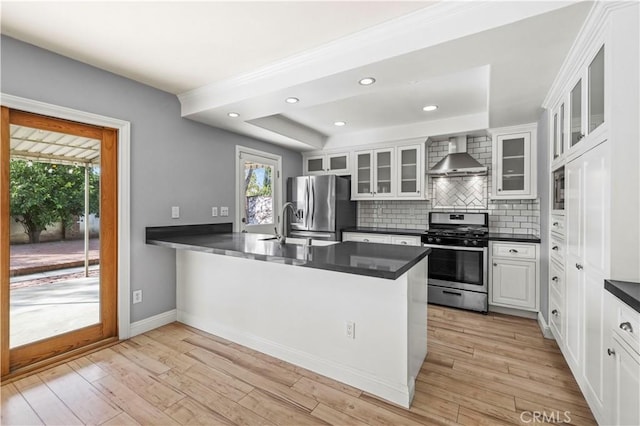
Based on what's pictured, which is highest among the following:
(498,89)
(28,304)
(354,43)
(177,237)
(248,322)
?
(354,43)

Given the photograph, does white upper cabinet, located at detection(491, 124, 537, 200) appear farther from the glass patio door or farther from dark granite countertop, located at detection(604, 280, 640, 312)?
the glass patio door

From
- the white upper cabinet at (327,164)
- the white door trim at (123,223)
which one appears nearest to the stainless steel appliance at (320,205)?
the white upper cabinet at (327,164)

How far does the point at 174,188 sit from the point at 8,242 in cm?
134

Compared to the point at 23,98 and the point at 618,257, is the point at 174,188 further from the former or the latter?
the point at 618,257

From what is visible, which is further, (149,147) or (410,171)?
(410,171)

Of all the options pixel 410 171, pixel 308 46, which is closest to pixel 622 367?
pixel 308 46

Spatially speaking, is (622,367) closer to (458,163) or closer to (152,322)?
(458,163)

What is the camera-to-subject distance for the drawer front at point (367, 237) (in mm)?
4211

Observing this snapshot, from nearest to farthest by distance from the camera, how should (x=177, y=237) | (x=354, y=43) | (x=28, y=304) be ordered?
1. (x=354, y=43)
2. (x=28, y=304)
3. (x=177, y=237)

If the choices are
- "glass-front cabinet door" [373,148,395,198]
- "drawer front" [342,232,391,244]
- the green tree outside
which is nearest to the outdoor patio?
the green tree outside

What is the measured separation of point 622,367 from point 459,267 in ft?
7.74

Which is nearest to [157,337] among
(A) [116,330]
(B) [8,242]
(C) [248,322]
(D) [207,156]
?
(A) [116,330]

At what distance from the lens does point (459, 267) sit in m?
3.63

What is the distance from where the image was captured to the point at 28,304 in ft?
7.54
